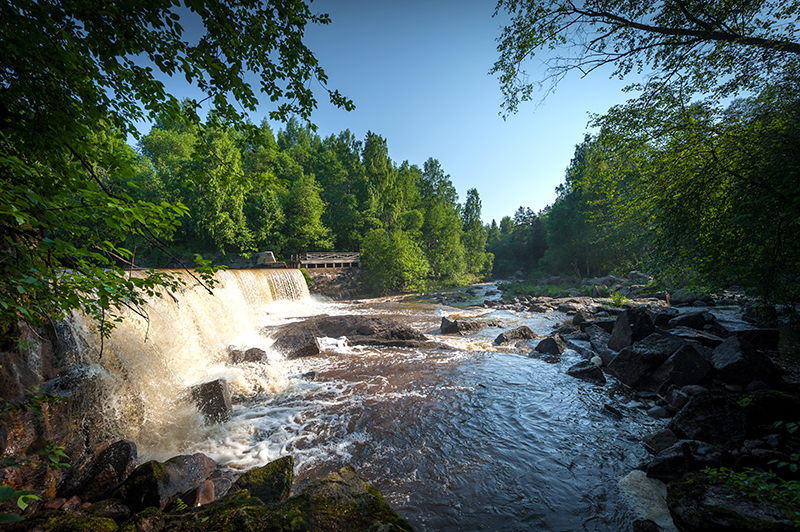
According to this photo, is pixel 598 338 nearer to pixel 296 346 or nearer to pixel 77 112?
pixel 296 346

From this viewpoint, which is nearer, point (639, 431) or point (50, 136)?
point (50, 136)

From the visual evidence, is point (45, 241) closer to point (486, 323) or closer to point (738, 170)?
point (738, 170)

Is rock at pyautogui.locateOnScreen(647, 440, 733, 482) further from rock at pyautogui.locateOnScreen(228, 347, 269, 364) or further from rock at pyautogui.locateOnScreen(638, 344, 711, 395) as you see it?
rock at pyautogui.locateOnScreen(228, 347, 269, 364)

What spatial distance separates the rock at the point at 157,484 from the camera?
10.5ft

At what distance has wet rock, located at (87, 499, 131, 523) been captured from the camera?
2.91 metres

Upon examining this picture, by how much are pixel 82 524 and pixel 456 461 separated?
4077 millimetres

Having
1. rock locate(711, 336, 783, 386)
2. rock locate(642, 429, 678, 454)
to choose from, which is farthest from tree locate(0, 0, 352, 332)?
rock locate(711, 336, 783, 386)

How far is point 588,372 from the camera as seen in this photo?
717 centimetres

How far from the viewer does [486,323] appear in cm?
1397

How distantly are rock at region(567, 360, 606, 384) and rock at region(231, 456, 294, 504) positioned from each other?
6.97m

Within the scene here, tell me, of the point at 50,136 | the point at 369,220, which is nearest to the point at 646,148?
the point at 50,136

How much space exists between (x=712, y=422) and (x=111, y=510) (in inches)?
297

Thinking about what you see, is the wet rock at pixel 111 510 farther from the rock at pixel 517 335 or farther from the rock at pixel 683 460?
the rock at pixel 517 335

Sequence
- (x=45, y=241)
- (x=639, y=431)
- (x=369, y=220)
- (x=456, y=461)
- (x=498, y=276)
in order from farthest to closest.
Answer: (x=498, y=276), (x=369, y=220), (x=639, y=431), (x=456, y=461), (x=45, y=241)
